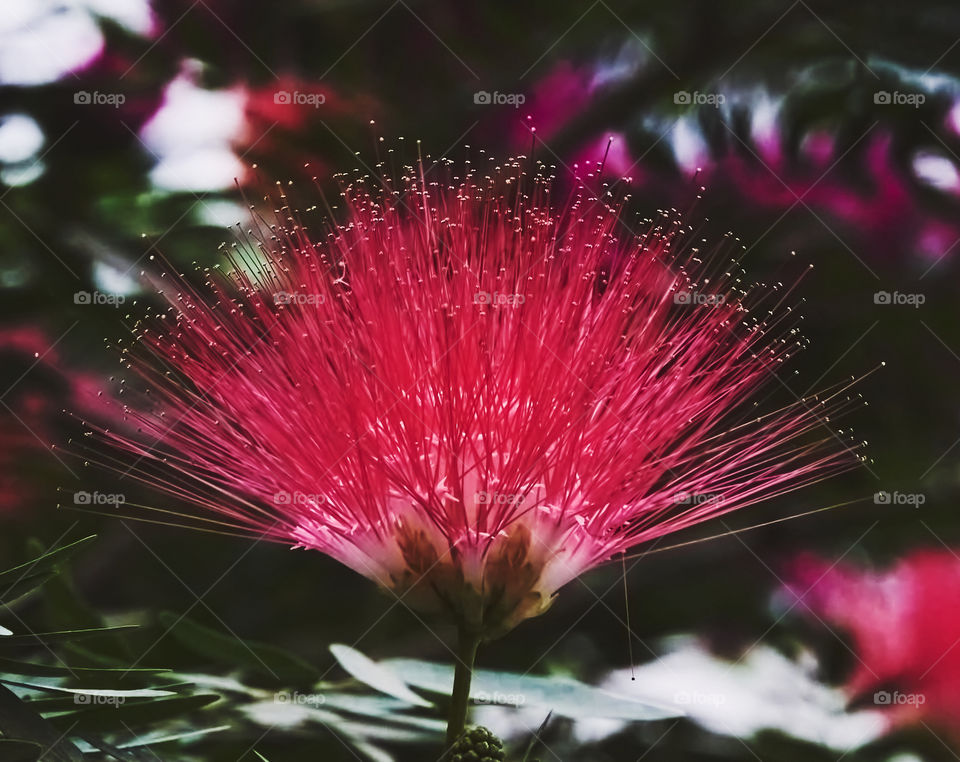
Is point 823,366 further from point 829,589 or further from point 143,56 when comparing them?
point 143,56
